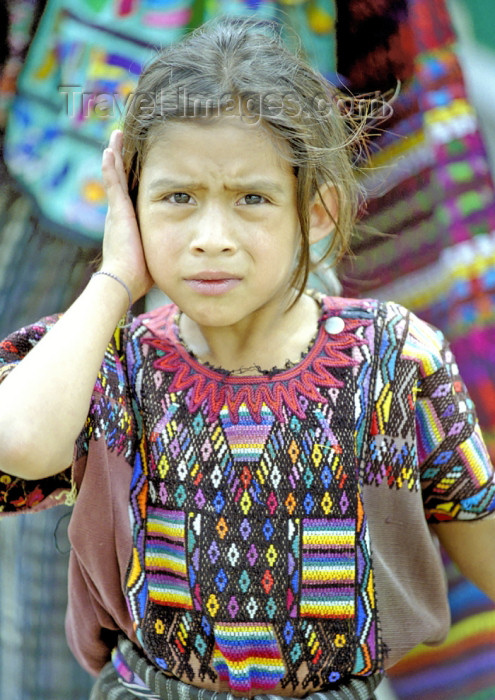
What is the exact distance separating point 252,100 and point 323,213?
0.22m

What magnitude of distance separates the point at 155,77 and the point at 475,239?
74 centimetres

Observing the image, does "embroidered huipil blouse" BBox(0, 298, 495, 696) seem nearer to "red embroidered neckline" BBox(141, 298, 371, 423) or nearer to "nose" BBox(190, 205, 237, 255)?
"red embroidered neckline" BBox(141, 298, 371, 423)

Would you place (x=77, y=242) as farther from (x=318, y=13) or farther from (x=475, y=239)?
(x=475, y=239)

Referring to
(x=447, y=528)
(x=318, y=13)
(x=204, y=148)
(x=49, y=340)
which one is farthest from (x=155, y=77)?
(x=447, y=528)

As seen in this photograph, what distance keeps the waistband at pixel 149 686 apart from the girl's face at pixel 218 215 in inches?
20.5

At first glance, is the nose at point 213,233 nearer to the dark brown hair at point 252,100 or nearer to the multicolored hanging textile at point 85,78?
the dark brown hair at point 252,100

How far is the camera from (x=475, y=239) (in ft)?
5.23

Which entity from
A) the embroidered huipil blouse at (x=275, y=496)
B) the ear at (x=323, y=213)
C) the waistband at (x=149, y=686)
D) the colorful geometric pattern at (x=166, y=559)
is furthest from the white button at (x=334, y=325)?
the waistband at (x=149, y=686)

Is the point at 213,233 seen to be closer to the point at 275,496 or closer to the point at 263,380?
the point at 263,380

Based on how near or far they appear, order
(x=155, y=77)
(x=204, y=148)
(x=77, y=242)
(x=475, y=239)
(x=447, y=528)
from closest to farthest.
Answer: (x=204, y=148) → (x=155, y=77) → (x=447, y=528) → (x=475, y=239) → (x=77, y=242)

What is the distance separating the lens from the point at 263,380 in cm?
119

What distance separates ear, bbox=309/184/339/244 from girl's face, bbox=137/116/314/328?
0.28ft

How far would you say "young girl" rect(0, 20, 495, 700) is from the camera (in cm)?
109

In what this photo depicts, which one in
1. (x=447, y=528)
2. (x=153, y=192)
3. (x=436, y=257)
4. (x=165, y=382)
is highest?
(x=436, y=257)
